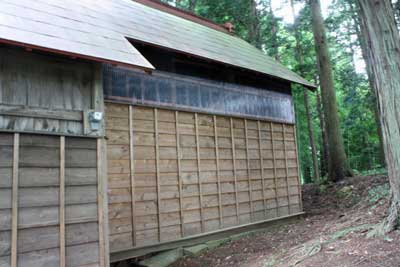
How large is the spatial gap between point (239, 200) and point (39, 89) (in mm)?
4626

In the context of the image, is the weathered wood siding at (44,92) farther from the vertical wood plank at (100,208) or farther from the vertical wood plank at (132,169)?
the vertical wood plank at (132,169)

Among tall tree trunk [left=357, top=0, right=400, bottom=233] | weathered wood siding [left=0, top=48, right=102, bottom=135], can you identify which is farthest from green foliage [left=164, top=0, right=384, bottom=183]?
weathered wood siding [left=0, top=48, right=102, bottom=135]

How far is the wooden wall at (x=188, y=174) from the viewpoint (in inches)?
209

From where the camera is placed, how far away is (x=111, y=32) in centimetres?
494

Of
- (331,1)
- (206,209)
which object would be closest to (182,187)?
(206,209)

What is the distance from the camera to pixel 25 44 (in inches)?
130

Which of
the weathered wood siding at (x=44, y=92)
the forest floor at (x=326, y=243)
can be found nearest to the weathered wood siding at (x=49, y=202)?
the weathered wood siding at (x=44, y=92)

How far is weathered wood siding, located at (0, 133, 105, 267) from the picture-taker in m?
3.35

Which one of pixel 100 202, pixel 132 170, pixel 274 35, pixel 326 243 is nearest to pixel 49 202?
pixel 100 202

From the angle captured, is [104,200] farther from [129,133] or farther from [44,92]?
[129,133]

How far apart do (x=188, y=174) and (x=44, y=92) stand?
3.14m

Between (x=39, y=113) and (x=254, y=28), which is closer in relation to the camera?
(x=39, y=113)

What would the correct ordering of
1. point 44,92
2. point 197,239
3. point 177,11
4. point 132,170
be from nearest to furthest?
point 44,92
point 132,170
point 197,239
point 177,11

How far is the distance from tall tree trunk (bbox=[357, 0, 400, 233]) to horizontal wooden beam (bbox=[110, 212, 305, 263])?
9.89 feet
